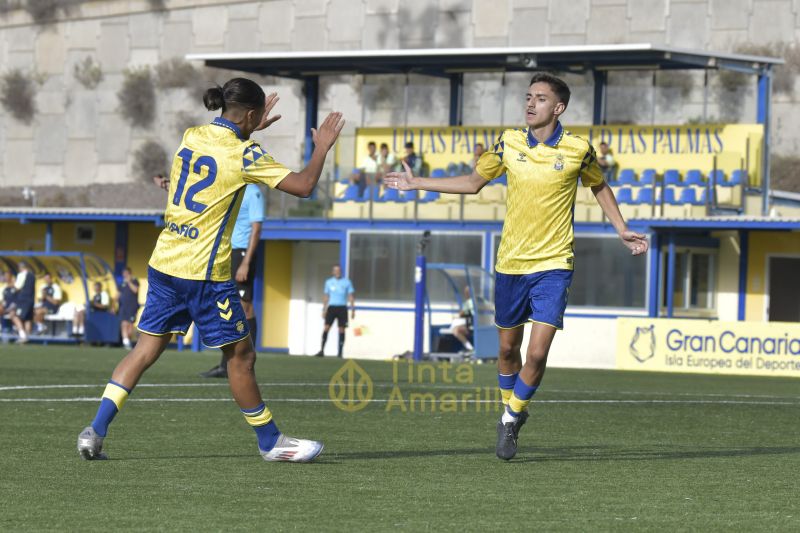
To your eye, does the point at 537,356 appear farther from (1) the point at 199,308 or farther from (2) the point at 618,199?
(2) the point at 618,199

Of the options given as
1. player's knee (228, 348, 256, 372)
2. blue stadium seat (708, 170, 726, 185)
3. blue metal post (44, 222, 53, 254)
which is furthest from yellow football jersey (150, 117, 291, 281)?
blue metal post (44, 222, 53, 254)

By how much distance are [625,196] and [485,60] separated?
5.07 metres

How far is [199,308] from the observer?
792cm

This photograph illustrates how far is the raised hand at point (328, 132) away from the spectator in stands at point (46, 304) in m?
26.6

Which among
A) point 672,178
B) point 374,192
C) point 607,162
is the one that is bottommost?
point 374,192

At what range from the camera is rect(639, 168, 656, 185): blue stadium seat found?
1220 inches

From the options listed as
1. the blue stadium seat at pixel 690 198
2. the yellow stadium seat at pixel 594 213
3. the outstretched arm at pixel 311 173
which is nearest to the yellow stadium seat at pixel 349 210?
the yellow stadium seat at pixel 594 213

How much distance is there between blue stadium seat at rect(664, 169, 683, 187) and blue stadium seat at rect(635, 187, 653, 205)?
1.89 feet

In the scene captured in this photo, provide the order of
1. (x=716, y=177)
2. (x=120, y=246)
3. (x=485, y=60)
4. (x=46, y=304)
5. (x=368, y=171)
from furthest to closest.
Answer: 1. (x=120, y=246)
2. (x=46, y=304)
3. (x=485, y=60)
4. (x=368, y=171)
5. (x=716, y=177)

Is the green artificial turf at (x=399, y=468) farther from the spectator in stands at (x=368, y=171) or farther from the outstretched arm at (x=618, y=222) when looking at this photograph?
the spectator in stands at (x=368, y=171)

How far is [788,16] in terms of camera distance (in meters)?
48.0

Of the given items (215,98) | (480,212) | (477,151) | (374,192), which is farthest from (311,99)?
(215,98)

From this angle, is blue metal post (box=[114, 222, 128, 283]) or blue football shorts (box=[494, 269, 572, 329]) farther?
blue metal post (box=[114, 222, 128, 283])

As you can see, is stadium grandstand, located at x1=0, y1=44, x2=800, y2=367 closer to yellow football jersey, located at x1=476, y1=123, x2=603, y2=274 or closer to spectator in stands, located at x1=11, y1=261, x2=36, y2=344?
spectator in stands, located at x1=11, y1=261, x2=36, y2=344
